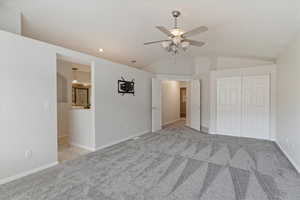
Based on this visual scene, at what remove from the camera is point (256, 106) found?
475 centimetres

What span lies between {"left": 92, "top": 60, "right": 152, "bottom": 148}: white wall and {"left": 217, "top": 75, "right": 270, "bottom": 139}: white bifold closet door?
107 inches

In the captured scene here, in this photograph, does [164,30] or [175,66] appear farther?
[175,66]

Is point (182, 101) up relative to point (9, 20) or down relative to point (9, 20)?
down

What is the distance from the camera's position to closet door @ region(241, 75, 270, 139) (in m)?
4.62

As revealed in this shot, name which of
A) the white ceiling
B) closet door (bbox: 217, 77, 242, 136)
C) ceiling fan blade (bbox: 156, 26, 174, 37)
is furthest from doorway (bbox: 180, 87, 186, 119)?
ceiling fan blade (bbox: 156, 26, 174, 37)

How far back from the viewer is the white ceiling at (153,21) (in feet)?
8.06

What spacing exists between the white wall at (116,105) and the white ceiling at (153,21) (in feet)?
2.83

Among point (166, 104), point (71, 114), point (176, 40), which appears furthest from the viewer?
point (166, 104)

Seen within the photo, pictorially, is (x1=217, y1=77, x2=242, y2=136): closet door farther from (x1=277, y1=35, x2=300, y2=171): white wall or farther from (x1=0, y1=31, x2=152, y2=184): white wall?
(x1=0, y1=31, x2=152, y2=184): white wall

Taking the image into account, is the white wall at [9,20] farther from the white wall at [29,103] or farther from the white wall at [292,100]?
the white wall at [292,100]

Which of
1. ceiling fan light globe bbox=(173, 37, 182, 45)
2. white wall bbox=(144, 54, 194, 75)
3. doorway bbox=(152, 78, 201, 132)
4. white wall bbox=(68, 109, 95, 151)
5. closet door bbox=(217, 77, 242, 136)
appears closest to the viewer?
ceiling fan light globe bbox=(173, 37, 182, 45)

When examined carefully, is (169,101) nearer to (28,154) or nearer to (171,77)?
(171,77)

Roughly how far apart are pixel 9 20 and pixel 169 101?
627 cm

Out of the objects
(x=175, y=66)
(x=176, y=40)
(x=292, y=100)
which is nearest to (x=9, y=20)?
(x=176, y=40)
